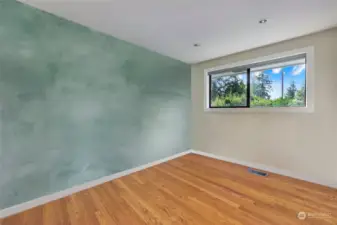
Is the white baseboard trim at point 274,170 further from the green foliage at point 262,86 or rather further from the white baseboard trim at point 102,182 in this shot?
the green foliage at point 262,86

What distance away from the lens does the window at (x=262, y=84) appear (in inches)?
105

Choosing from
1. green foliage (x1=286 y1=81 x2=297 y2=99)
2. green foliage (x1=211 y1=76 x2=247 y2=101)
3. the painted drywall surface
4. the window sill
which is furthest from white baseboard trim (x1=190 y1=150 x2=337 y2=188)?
the painted drywall surface

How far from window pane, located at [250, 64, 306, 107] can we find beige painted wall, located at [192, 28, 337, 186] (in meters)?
0.24

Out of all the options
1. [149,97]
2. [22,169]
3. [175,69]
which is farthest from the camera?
[175,69]

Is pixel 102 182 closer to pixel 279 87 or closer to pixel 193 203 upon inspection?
pixel 193 203

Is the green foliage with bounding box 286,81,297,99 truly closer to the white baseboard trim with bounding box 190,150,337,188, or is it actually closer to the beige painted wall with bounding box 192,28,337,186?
the beige painted wall with bounding box 192,28,337,186

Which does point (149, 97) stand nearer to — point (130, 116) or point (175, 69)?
point (130, 116)

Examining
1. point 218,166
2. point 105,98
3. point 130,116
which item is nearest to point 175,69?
point 130,116

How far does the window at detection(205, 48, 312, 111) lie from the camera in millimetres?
2656

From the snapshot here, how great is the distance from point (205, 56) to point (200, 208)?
2798mm

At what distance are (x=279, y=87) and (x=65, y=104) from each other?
132 inches

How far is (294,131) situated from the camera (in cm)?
261

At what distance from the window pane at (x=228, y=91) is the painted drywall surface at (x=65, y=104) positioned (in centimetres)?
149

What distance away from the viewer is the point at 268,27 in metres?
2.22
